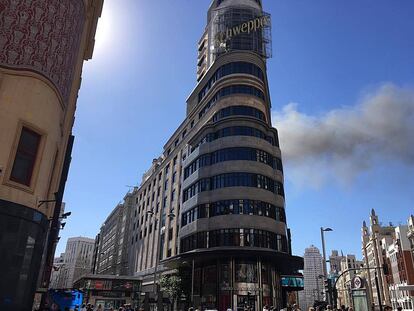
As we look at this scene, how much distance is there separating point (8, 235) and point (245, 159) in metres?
31.6

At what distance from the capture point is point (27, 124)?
56.4ft

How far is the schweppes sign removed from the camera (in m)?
59.2

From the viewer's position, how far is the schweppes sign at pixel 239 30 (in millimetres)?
59188

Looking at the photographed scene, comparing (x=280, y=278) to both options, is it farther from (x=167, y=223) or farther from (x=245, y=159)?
(x=167, y=223)

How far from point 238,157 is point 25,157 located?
97.2ft

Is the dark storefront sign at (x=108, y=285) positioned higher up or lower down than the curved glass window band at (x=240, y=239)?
lower down

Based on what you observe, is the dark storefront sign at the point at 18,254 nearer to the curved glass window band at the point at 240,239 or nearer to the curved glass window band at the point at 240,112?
the curved glass window band at the point at 240,239

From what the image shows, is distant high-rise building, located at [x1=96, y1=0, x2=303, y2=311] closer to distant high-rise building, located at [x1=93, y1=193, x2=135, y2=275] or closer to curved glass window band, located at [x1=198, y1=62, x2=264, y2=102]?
curved glass window band, located at [x1=198, y1=62, x2=264, y2=102]

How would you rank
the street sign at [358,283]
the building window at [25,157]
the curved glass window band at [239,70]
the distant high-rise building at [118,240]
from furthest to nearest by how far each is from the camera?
the distant high-rise building at [118,240] → the curved glass window band at [239,70] → the street sign at [358,283] → the building window at [25,157]

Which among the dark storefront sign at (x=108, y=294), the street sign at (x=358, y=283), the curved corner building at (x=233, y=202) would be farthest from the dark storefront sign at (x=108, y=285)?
the street sign at (x=358, y=283)

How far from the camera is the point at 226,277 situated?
40094mm

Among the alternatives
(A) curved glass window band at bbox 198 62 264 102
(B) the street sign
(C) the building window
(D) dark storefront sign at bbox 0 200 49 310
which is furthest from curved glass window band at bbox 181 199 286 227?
(C) the building window

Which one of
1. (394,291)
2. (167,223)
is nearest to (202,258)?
(167,223)

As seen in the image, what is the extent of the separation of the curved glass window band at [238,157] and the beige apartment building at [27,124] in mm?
26367
